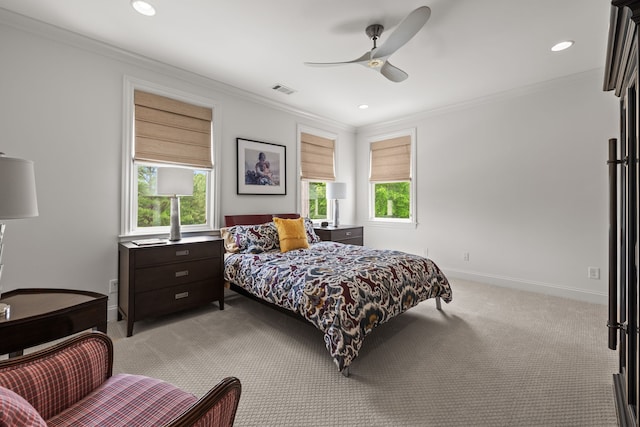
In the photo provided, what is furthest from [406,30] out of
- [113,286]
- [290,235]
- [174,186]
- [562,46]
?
[113,286]

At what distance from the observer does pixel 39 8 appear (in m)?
2.34

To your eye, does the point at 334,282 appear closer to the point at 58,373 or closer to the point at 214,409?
the point at 214,409

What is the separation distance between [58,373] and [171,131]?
2.85 metres

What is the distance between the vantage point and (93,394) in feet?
3.79

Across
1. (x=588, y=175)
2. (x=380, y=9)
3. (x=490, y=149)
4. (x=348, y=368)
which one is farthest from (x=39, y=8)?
(x=588, y=175)

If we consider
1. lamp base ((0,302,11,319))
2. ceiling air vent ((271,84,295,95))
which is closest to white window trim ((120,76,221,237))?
ceiling air vent ((271,84,295,95))

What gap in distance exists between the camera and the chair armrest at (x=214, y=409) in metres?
0.83

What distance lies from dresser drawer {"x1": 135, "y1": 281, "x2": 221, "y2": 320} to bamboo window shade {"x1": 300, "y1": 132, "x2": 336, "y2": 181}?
2438 millimetres

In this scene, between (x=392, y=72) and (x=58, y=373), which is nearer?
(x=58, y=373)

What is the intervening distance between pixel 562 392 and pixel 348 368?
131cm

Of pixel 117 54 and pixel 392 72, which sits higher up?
pixel 117 54

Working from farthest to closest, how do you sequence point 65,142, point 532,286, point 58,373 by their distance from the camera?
point 532,286, point 65,142, point 58,373

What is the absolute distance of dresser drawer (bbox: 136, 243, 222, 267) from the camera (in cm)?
271

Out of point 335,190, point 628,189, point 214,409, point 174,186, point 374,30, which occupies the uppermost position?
point 374,30
